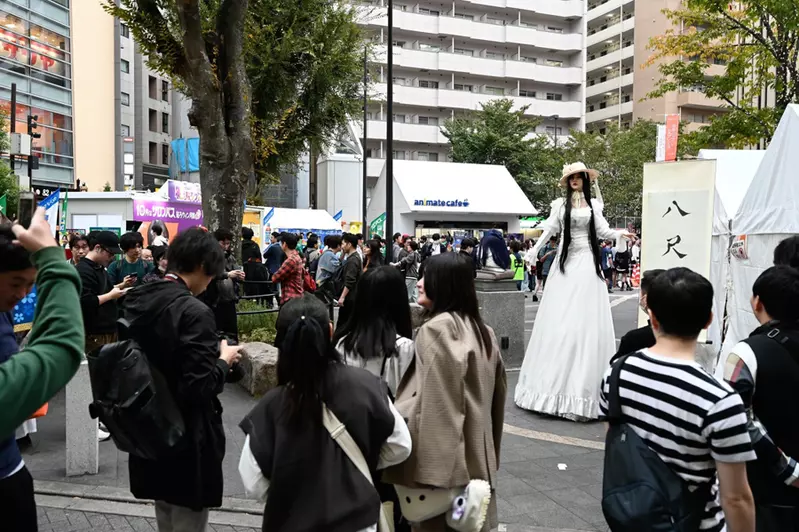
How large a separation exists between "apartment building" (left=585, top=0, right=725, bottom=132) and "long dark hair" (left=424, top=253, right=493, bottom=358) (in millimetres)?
46818

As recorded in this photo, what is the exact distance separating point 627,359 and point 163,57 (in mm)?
8948

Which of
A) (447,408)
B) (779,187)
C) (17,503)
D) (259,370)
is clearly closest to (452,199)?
(779,187)

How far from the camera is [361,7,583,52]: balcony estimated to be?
43438 mm

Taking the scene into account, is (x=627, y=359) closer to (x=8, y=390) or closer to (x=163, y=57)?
(x=8, y=390)

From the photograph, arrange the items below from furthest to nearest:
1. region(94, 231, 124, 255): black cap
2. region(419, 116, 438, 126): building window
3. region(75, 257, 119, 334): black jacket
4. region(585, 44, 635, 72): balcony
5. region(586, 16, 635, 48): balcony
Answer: region(585, 44, 635, 72): balcony < region(586, 16, 635, 48): balcony < region(419, 116, 438, 126): building window < region(94, 231, 124, 255): black cap < region(75, 257, 119, 334): black jacket

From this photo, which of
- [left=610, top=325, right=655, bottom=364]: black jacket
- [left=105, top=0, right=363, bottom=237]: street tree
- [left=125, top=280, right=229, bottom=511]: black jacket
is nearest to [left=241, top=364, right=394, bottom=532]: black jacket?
[left=125, top=280, right=229, bottom=511]: black jacket

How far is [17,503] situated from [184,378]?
2.49 feet

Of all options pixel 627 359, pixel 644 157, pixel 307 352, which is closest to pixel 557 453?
pixel 627 359

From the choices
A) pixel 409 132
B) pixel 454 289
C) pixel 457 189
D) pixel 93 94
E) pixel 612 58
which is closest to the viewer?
pixel 454 289

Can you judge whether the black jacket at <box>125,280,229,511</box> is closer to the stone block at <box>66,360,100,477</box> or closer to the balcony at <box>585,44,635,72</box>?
the stone block at <box>66,360,100,477</box>

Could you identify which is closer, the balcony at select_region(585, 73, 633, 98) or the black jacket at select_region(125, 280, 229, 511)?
the black jacket at select_region(125, 280, 229, 511)

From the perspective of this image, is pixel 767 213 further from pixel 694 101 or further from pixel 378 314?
pixel 694 101

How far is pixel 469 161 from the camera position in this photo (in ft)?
119

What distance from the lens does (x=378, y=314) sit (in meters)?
2.99
